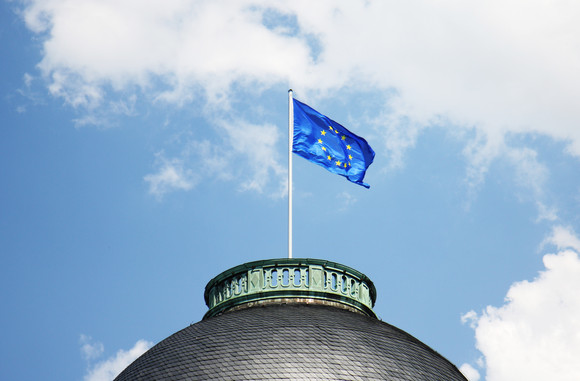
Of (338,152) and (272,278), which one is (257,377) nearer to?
(272,278)

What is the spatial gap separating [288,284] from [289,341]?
2.64 m

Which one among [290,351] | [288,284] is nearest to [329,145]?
[288,284]

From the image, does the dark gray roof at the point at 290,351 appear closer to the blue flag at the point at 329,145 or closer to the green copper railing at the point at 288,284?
the green copper railing at the point at 288,284

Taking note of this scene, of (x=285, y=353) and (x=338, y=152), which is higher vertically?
(x=338, y=152)

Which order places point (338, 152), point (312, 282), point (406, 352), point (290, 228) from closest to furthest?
point (406, 352)
point (312, 282)
point (290, 228)
point (338, 152)

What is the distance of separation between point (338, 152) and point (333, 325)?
23.6ft

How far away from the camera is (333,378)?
890 inches

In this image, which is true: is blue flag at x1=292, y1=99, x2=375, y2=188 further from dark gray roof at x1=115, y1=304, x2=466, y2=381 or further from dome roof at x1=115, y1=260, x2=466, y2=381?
dark gray roof at x1=115, y1=304, x2=466, y2=381

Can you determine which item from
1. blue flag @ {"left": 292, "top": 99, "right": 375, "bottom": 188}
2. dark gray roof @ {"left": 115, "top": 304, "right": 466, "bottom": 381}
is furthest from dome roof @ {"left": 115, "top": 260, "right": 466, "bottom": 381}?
blue flag @ {"left": 292, "top": 99, "right": 375, "bottom": 188}

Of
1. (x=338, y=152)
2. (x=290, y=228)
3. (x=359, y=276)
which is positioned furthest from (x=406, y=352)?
(x=338, y=152)

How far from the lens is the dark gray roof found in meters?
22.9

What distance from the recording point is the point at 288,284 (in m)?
26.2

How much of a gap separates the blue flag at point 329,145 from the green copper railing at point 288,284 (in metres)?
4.39

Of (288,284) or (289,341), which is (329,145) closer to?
(288,284)
